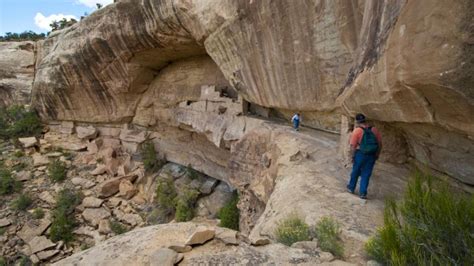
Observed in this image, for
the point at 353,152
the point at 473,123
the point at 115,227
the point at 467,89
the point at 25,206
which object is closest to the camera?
the point at 467,89

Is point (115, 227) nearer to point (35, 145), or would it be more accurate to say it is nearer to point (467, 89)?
point (35, 145)

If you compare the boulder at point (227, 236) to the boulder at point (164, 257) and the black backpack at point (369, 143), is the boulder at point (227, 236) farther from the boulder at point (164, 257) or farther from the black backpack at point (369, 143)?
the black backpack at point (369, 143)

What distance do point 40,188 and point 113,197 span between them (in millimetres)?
2642

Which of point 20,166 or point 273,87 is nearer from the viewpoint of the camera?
point 273,87

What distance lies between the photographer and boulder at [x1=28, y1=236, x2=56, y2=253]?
27.1ft

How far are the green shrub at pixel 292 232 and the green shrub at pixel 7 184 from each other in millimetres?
10753

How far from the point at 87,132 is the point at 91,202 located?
12.6 ft

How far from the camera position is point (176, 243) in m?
2.28

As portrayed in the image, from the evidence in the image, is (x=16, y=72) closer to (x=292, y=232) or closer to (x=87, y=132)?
(x=87, y=132)


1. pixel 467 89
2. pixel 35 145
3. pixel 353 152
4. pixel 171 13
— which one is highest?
pixel 171 13

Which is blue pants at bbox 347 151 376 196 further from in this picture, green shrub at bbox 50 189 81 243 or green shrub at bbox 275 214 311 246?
green shrub at bbox 50 189 81 243

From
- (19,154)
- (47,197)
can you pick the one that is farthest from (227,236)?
(19,154)

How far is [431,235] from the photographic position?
1.99m

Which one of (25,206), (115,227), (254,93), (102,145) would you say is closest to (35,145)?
(102,145)
